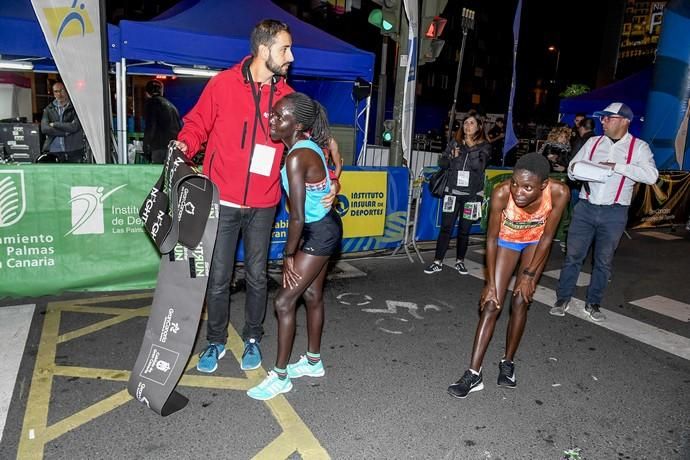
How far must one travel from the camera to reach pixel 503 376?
3660mm

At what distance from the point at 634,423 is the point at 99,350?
4.01 metres

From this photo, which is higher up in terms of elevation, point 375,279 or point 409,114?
point 409,114

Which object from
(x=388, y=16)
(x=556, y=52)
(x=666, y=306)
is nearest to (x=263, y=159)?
(x=388, y=16)

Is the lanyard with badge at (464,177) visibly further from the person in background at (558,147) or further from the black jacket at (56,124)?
the black jacket at (56,124)

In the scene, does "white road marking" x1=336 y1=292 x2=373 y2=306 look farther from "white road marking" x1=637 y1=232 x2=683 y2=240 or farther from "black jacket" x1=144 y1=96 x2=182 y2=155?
"white road marking" x1=637 y1=232 x2=683 y2=240

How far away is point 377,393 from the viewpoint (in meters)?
3.47

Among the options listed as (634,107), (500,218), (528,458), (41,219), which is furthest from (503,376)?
(634,107)

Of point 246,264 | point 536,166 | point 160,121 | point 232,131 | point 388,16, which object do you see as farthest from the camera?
point 160,121

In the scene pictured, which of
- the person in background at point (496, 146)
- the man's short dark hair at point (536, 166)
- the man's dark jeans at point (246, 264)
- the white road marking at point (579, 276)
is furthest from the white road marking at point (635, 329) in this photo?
the person in background at point (496, 146)

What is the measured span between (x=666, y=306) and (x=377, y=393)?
435 cm

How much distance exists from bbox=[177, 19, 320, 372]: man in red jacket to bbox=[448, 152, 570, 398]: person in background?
5.38 feet

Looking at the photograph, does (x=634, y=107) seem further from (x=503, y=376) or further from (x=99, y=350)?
(x=99, y=350)

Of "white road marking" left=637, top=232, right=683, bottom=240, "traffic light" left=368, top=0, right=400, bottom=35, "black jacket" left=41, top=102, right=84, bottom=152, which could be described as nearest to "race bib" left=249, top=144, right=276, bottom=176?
"traffic light" left=368, top=0, right=400, bottom=35

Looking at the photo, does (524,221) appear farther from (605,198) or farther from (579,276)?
(579,276)
